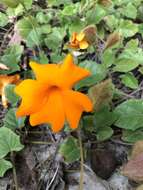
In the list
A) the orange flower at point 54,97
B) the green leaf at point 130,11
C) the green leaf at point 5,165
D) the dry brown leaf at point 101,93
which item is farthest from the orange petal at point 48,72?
the green leaf at point 130,11

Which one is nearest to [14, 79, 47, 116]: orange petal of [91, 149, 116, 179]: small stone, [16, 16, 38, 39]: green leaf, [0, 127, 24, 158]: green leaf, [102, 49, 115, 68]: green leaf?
[0, 127, 24, 158]: green leaf

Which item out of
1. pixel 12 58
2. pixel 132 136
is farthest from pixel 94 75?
→ pixel 12 58

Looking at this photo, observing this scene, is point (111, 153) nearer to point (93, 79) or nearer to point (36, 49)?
point (93, 79)

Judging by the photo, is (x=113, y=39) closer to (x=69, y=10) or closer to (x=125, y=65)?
(x=125, y=65)

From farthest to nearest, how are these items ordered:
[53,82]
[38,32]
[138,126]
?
[38,32] → [138,126] → [53,82]

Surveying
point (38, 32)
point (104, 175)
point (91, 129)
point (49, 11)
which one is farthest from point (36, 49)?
point (104, 175)

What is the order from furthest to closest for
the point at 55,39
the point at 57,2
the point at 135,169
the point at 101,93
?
1. the point at 57,2
2. the point at 55,39
3. the point at 101,93
4. the point at 135,169
